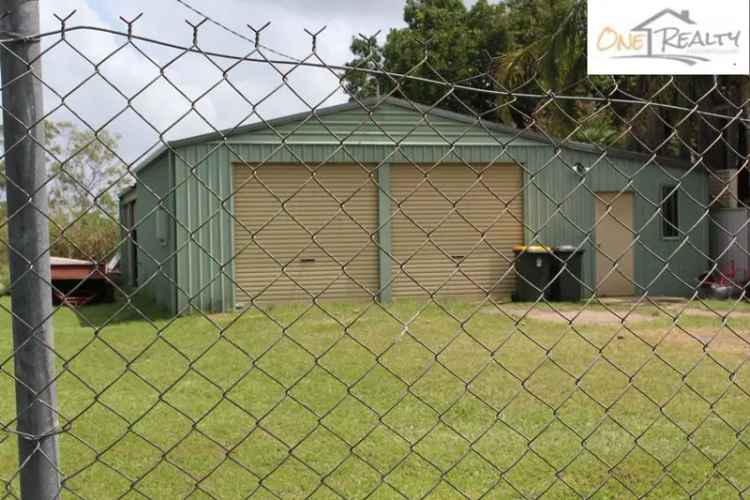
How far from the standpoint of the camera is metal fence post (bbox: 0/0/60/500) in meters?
1.93

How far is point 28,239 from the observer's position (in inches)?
77.2

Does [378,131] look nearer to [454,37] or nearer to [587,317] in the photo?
[587,317]

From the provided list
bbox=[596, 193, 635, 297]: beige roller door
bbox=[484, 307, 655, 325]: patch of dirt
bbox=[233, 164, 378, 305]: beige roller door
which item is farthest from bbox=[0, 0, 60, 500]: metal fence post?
bbox=[596, 193, 635, 297]: beige roller door

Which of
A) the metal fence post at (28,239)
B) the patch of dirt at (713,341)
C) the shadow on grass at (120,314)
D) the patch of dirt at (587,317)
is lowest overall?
the shadow on grass at (120,314)

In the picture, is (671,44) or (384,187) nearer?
(671,44)

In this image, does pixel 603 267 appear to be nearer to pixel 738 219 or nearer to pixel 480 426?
pixel 738 219

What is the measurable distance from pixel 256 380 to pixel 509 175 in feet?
33.8

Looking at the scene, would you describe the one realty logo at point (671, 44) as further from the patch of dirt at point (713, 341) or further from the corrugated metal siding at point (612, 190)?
the corrugated metal siding at point (612, 190)

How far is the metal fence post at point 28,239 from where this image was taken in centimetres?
193

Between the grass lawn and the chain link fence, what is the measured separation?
33mm

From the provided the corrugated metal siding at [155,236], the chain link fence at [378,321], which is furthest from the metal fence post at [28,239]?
the corrugated metal siding at [155,236]

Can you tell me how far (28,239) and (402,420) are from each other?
4403mm

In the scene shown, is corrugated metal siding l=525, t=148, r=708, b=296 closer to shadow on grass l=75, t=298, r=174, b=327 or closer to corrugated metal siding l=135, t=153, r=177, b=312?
corrugated metal siding l=135, t=153, r=177, b=312

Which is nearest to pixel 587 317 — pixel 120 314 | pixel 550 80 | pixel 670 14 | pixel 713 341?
pixel 713 341
